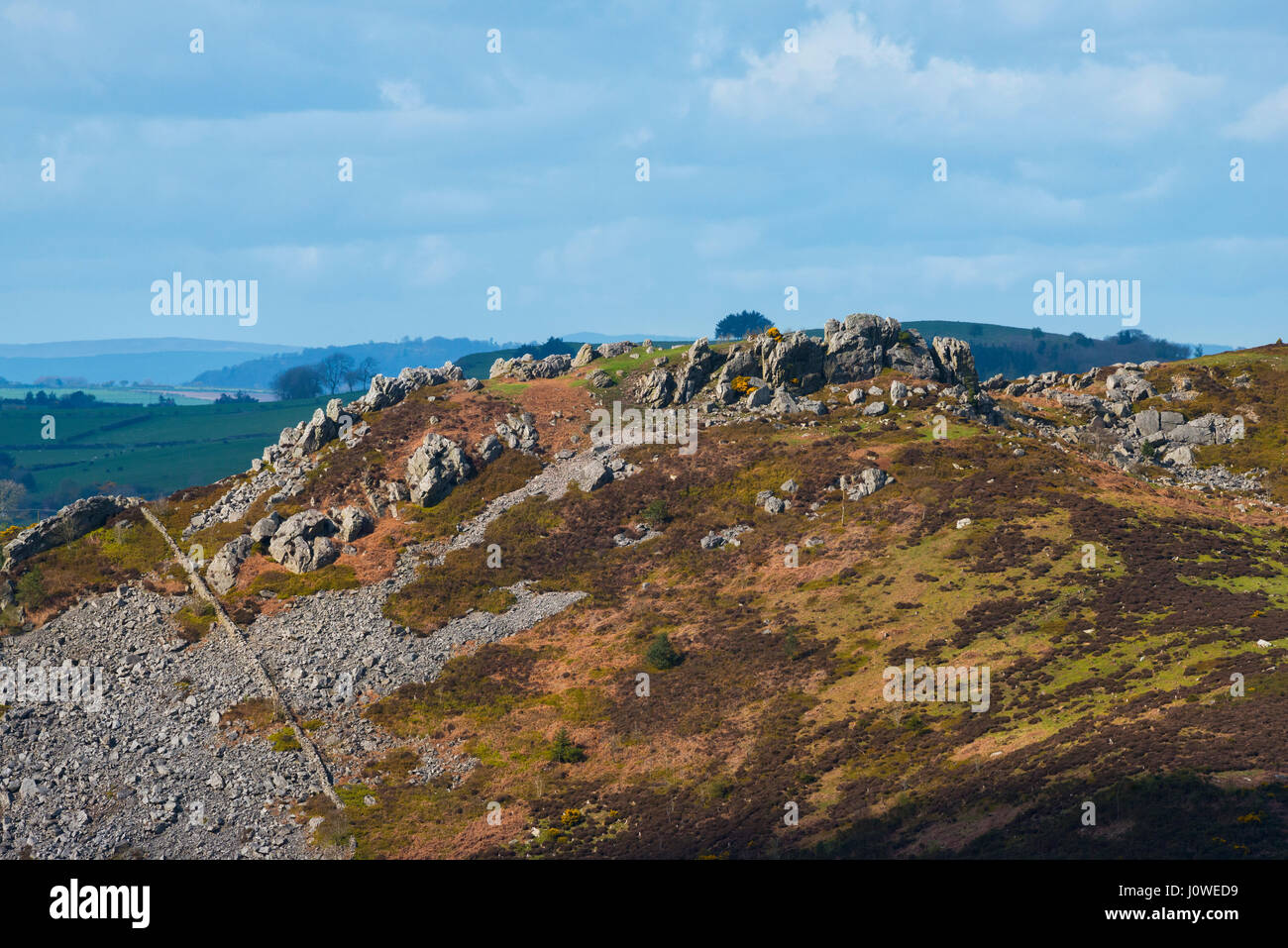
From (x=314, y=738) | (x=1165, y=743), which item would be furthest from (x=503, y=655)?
(x=1165, y=743)

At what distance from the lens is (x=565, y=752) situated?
65.5 metres

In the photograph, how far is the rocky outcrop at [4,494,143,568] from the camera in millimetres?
92000

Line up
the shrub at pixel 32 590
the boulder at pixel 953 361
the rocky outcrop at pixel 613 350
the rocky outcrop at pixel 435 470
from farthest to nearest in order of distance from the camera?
the rocky outcrop at pixel 613 350
the boulder at pixel 953 361
the rocky outcrop at pixel 435 470
the shrub at pixel 32 590

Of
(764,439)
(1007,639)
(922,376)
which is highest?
(922,376)

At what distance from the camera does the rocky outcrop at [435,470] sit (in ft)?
331

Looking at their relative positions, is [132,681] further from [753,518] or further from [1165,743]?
[1165,743]

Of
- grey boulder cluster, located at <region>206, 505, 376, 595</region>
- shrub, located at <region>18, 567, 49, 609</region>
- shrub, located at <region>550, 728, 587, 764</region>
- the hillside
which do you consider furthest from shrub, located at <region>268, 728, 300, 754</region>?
shrub, located at <region>18, 567, 49, 609</region>

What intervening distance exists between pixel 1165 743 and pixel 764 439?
60497 mm

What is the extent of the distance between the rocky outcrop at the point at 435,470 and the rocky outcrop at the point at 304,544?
9.97 meters

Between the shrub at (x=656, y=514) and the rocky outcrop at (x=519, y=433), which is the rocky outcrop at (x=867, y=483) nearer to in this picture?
the shrub at (x=656, y=514)

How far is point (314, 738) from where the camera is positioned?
229ft

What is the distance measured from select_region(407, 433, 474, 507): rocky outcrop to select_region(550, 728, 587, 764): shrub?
40.8 meters

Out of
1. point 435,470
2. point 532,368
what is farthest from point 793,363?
point 435,470

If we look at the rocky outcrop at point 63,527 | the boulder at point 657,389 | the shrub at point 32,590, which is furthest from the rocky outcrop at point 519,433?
the shrub at point 32,590
